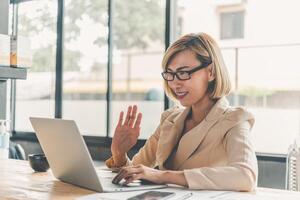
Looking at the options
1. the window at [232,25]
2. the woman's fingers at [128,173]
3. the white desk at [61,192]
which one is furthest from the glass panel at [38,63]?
the woman's fingers at [128,173]

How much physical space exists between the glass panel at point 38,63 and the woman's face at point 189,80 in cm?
266

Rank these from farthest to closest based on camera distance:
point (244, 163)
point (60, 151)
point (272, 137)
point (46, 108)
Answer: point (46, 108) → point (272, 137) → point (60, 151) → point (244, 163)

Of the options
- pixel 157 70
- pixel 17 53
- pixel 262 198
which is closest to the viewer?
pixel 262 198

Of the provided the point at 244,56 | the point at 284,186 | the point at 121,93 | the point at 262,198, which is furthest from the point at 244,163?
the point at 121,93

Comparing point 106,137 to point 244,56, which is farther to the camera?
point 106,137

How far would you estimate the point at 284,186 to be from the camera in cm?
274

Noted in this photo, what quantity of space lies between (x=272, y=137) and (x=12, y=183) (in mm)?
1825

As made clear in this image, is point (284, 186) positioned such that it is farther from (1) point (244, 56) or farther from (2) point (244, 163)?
(2) point (244, 163)

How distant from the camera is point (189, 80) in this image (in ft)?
5.66

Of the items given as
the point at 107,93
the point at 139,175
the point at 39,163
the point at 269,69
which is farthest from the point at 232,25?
the point at 139,175

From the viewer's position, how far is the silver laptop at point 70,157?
1.40 m

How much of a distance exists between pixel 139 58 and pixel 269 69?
1.17 metres

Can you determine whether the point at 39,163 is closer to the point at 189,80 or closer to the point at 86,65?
the point at 189,80

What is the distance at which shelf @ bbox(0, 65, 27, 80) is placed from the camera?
2.60 m
